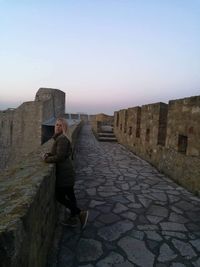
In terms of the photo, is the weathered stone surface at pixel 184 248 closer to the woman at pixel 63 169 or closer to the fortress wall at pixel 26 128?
the woman at pixel 63 169

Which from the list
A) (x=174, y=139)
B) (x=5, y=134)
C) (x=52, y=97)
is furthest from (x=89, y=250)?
(x=52, y=97)

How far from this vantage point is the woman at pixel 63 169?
3.24 m

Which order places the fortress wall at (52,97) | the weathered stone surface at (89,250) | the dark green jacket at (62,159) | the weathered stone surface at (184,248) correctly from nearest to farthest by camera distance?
1. the weathered stone surface at (89,250)
2. the weathered stone surface at (184,248)
3. the dark green jacket at (62,159)
4. the fortress wall at (52,97)

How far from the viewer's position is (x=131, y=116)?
441 inches

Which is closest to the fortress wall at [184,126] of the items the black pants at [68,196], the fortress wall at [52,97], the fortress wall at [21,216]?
the black pants at [68,196]

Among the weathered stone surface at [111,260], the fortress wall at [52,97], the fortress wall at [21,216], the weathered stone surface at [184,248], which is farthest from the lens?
the fortress wall at [52,97]

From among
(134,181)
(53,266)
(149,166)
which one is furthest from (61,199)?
(149,166)

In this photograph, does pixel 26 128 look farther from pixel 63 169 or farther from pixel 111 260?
pixel 111 260

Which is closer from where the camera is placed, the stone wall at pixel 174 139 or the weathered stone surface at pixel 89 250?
the weathered stone surface at pixel 89 250

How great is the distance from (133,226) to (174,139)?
3339mm

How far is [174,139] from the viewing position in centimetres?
634

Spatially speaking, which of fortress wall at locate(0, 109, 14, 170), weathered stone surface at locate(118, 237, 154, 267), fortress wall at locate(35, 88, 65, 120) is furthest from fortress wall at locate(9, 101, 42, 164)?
weathered stone surface at locate(118, 237, 154, 267)

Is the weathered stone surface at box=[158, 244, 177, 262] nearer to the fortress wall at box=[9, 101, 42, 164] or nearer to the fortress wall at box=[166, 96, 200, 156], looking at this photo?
the fortress wall at box=[166, 96, 200, 156]

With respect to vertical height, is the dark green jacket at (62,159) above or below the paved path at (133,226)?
above
